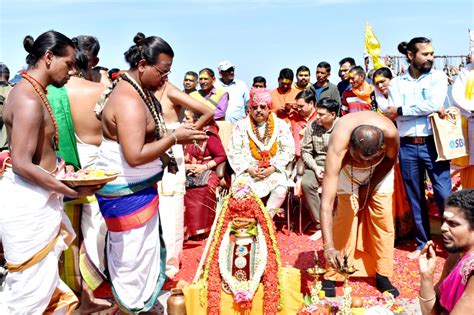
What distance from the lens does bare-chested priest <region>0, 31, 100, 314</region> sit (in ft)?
10.6

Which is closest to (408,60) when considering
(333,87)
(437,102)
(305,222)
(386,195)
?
(437,102)

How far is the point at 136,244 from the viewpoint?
3783 millimetres

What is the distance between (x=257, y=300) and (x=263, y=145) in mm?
2720

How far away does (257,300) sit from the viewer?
416 cm

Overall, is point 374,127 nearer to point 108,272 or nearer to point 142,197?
point 142,197

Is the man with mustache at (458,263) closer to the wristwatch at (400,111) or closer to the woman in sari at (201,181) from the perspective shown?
the wristwatch at (400,111)

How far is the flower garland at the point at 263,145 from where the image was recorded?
657 cm

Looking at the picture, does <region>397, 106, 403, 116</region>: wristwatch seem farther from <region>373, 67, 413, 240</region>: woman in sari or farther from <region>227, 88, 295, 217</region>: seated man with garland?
<region>227, 88, 295, 217</region>: seated man with garland

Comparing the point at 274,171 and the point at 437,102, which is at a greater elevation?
the point at 437,102

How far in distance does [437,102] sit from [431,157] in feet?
1.86

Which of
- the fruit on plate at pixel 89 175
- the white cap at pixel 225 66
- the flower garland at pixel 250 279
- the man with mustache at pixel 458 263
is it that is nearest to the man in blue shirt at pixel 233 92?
the white cap at pixel 225 66

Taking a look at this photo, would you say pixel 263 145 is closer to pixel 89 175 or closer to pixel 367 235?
pixel 367 235

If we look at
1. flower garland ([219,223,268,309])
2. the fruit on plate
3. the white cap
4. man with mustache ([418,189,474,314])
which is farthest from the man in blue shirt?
man with mustache ([418,189,474,314])

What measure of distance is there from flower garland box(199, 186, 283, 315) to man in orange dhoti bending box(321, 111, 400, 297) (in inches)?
16.8
